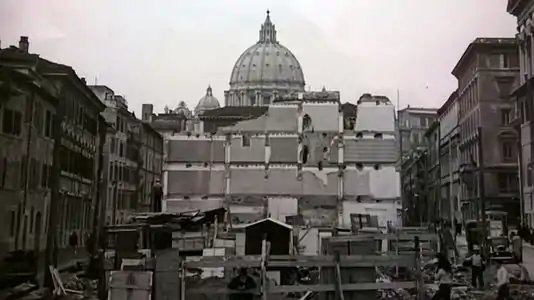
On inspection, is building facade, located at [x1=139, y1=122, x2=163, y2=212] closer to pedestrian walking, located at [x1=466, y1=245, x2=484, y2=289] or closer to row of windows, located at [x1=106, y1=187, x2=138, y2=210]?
row of windows, located at [x1=106, y1=187, x2=138, y2=210]

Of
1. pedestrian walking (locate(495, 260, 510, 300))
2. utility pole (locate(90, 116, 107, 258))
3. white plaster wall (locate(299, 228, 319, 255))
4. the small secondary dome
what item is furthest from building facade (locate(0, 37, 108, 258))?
white plaster wall (locate(299, 228, 319, 255))

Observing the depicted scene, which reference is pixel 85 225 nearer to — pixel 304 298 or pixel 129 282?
pixel 129 282

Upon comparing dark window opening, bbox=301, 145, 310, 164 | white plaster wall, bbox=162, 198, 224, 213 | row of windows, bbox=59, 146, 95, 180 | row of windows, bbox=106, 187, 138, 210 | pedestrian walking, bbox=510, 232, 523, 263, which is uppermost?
dark window opening, bbox=301, 145, 310, 164

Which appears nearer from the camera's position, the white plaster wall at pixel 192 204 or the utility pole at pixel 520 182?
the utility pole at pixel 520 182

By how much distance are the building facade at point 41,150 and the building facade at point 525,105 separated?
29.8 feet

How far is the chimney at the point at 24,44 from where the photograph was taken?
8.33m

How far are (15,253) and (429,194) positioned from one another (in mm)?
20605

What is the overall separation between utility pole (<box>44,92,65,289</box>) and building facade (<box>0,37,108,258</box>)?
14 millimetres

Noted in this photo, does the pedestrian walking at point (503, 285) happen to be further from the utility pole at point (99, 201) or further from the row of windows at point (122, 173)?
the row of windows at point (122, 173)

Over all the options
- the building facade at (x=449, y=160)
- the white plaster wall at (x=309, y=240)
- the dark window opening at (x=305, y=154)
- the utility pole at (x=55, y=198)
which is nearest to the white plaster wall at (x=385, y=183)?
the dark window opening at (x=305, y=154)

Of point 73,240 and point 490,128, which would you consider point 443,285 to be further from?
point 490,128

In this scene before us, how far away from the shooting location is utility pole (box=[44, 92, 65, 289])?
8.22 m

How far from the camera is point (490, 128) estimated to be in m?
14.4

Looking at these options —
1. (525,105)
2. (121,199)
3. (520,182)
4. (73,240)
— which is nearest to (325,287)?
(73,240)
